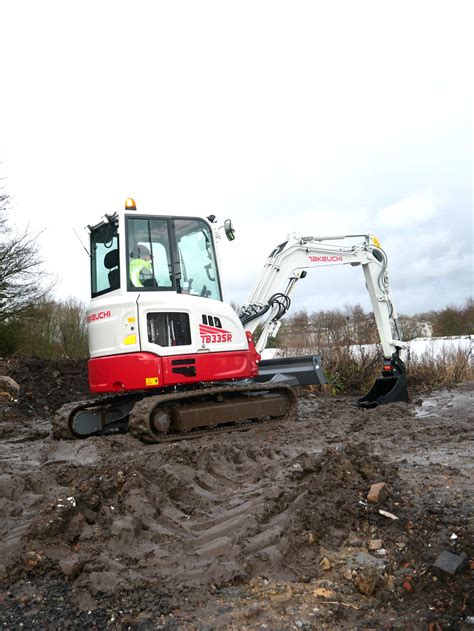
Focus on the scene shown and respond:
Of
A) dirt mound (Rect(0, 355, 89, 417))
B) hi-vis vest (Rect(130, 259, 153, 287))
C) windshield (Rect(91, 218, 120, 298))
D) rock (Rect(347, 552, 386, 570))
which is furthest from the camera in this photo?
dirt mound (Rect(0, 355, 89, 417))

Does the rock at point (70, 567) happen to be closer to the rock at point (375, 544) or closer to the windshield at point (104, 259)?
the rock at point (375, 544)

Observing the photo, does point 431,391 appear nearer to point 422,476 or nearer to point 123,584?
point 422,476

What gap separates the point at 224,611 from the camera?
126 inches

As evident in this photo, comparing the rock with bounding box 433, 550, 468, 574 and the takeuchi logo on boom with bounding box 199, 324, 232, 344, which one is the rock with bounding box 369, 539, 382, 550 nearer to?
the rock with bounding box 433, 550, 468, 574

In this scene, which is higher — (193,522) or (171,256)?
(171,256)

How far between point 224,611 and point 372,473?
1.90m

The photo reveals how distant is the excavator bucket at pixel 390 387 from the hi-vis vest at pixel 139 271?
17.2 feet

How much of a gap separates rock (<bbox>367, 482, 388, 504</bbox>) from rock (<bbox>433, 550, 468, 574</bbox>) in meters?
0.76

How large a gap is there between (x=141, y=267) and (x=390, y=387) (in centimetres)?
565

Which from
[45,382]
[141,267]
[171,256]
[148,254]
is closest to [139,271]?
[141,267]

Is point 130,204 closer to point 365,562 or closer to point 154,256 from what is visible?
point 154,256

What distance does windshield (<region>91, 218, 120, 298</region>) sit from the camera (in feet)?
27.1

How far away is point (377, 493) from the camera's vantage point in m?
4.31

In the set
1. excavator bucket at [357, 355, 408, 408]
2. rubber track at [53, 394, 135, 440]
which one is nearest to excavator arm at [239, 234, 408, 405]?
excavator bucket at [357, 355, 408, 408]
